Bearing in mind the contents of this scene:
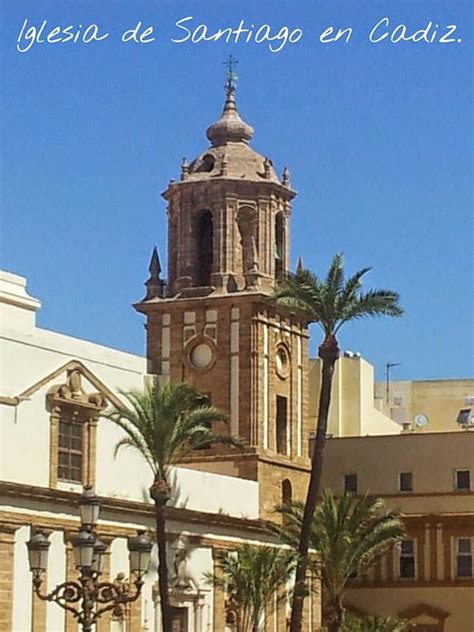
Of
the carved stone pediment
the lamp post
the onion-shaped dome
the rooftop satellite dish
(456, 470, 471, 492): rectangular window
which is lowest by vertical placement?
the lamp post

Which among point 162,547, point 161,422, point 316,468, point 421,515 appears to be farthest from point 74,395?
point 421,515

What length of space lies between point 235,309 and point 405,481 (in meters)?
11.6

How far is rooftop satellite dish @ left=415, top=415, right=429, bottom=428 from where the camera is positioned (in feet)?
273

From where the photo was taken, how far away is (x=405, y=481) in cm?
6462

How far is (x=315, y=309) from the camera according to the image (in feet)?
151

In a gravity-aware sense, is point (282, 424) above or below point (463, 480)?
above

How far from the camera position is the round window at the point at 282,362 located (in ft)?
191

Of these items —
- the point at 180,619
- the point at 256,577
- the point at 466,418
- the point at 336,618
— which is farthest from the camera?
the point at 466,418

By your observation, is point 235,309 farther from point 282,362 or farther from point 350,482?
point 350,482

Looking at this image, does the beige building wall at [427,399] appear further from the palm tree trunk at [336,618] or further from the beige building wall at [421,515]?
the palm tree trunk at [336,618]

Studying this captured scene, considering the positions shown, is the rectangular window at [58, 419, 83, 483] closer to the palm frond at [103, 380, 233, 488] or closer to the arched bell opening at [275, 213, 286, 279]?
the palm frond at [103, 380, 233, 488]

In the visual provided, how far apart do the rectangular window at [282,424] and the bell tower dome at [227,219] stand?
13.3ft

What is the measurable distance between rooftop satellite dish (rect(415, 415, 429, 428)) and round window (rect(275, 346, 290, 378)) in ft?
83.3

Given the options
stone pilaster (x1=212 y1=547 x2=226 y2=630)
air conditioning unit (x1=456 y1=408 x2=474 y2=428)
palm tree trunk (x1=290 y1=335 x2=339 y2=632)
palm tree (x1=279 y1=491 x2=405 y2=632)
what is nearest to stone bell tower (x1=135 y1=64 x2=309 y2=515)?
stone pilaster (x1=212 y1=547 x2=226 y2=630)
